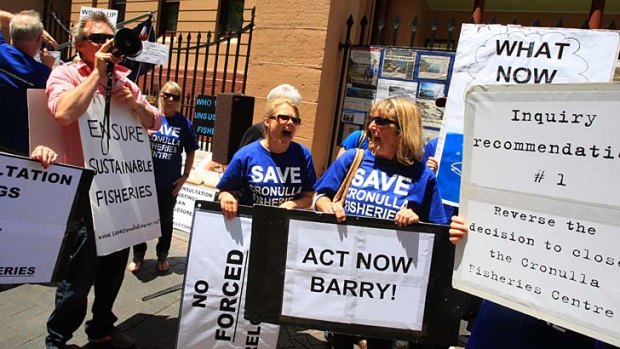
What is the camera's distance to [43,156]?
7.59ft

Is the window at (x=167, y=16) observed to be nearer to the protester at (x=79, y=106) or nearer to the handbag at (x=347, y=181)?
the protester at (x=79, y=106)

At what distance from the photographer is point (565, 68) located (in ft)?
9.52

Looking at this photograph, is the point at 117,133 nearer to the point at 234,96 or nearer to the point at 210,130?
the point at 234,96

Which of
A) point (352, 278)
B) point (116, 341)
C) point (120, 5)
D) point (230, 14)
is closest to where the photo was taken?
point (352, 278)

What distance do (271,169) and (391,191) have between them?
2.58 ft

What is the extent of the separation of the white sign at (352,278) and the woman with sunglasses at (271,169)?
18.7 inches

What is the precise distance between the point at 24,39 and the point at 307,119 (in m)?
3.26

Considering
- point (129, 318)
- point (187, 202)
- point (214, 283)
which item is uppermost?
point (214, 283)

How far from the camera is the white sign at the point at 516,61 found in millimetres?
2834

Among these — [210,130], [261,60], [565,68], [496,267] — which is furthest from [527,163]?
[210,130]

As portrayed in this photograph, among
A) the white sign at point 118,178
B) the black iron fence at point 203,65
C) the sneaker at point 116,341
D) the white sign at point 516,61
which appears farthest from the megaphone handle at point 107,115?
the white sign at point 516,61

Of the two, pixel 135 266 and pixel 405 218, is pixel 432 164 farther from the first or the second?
pixel 135 266

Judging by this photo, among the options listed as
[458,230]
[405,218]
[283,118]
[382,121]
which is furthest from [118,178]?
[458,230]

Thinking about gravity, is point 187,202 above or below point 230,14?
below
